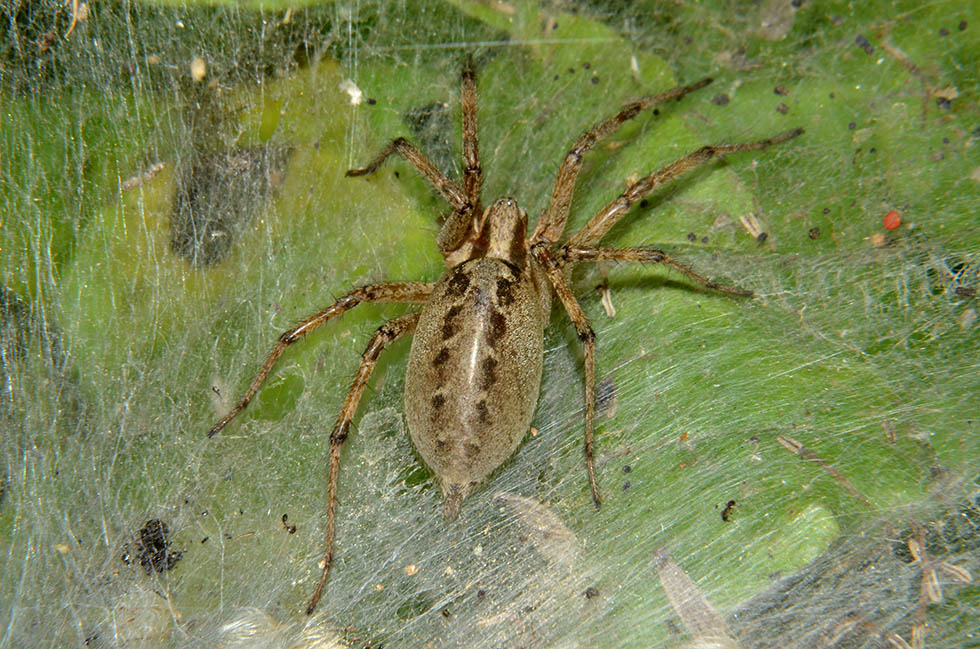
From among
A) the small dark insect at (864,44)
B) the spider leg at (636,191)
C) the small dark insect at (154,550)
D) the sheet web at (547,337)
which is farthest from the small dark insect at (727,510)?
the small dark insect at (864,44)

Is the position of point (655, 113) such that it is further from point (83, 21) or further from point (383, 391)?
point (83, 21)

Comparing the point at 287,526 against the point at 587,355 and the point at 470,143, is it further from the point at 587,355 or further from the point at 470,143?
the point at 470,143

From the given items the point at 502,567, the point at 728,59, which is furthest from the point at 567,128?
the point at 502,567

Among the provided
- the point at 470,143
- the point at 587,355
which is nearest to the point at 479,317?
the point at 587,355

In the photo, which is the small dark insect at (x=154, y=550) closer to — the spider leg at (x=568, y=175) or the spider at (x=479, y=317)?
the spider at (x=479, y=317)

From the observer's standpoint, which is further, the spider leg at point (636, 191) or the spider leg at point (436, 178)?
the spider leg at point (436, 178)
